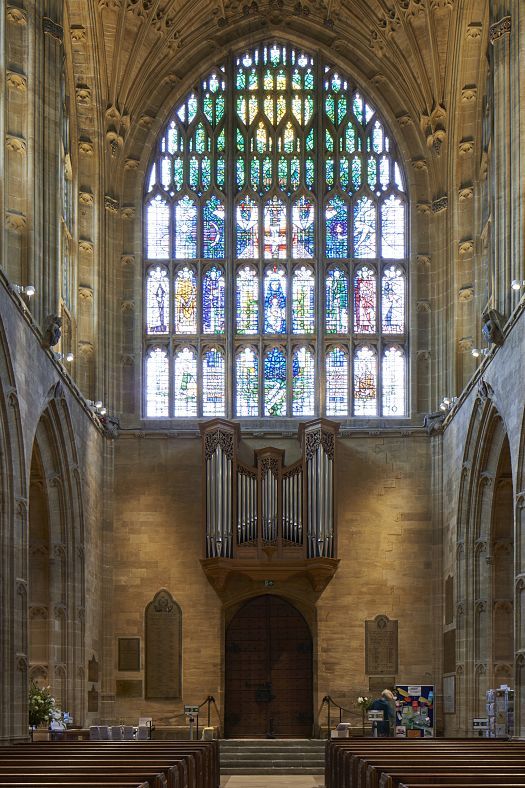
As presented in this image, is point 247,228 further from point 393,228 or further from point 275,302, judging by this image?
point 393,228

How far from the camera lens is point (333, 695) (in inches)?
1266

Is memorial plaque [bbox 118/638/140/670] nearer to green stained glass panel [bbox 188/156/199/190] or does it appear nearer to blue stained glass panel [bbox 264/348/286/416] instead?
blue stained glass panel [bbox 264/348/286/416]

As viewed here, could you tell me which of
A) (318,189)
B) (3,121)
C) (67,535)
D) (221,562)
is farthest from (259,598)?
(3,121)

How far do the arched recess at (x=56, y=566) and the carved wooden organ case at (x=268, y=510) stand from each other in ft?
12.8

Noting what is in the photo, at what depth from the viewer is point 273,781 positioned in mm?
25750

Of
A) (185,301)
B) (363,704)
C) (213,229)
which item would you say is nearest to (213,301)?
(185,301)

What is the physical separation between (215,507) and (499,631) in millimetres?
7264

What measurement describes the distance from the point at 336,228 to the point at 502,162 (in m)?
8.85

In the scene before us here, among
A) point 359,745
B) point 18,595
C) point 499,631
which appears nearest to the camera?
point 359,745

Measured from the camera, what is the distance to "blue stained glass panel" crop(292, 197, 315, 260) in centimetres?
3469

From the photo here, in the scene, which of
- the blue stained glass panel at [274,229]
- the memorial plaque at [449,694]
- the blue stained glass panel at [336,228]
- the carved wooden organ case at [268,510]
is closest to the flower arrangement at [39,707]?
the carved wooden organ case at [268,510]

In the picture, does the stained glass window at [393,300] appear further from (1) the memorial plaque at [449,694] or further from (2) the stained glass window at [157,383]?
(1) the memorial plaque at [449,694]

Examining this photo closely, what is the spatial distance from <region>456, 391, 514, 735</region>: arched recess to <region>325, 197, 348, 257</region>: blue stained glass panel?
24.7 feet

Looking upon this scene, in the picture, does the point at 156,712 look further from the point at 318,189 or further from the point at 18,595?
the point at 318,189
